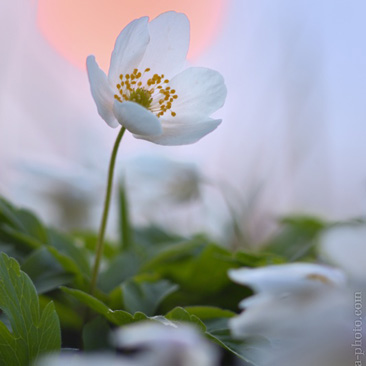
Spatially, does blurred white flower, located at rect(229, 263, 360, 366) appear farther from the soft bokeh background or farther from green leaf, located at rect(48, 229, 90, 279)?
the soft bokeh background

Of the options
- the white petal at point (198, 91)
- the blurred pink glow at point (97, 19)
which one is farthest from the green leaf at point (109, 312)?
the blurred pink glow at point (97, 19)

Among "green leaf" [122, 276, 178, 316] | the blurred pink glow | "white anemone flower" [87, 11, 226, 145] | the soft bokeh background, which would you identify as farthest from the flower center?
the blurred pink glow

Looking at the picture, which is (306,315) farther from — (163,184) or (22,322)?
(163,184)

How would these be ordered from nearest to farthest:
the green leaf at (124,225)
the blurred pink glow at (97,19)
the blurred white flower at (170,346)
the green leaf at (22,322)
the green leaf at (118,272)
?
the blurred white flower at (170,346) → the green leaf at (22,322) → the green leaf at (118,272) → the green leaf at (124,225) → the blurred pink glow at (97,19)

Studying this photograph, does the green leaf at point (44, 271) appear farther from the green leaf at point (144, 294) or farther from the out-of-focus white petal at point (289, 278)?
the out-of-focus white petal at point (289, 278)

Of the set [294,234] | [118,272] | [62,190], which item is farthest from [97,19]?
[118,272]

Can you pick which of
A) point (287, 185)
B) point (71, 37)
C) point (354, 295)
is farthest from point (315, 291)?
point (71, 37)
